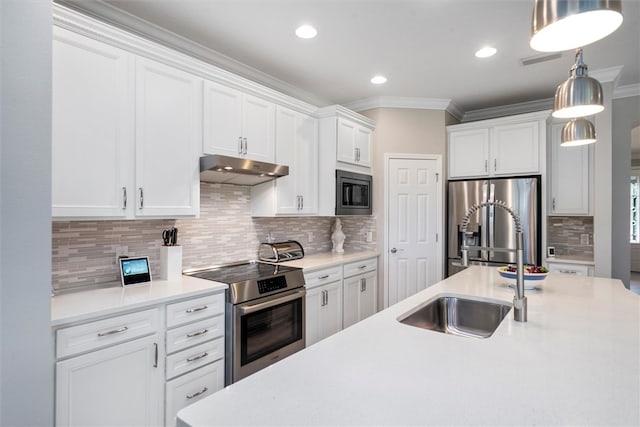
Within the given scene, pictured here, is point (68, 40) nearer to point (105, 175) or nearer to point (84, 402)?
point (105, 175)

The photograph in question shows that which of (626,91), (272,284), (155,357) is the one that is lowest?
(155,357)

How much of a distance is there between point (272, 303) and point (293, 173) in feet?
4.16

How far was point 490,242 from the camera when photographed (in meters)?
3.69

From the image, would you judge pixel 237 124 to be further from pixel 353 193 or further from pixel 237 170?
pixel 353 193

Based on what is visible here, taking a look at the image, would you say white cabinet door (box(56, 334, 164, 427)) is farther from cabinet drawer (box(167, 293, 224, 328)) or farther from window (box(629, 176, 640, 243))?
window (box(629, 176, 640, 243))

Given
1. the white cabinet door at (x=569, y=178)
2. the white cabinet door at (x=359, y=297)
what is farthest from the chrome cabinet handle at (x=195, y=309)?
the white cabinet door at (x=569, y=178)

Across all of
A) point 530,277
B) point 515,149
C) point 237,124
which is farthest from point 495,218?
point 237,124

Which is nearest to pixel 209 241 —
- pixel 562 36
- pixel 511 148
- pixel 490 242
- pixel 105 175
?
pixel 105 175

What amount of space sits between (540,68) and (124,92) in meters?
3.38

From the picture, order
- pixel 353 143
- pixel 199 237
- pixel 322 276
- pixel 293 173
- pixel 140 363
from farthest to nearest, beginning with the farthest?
pixel 353 143 → pixel 293 173 → pixel 322 276 → pixel 199 237 → pixel 140 363

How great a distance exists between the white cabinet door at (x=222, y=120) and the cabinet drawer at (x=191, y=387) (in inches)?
56.0

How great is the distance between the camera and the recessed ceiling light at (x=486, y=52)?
2.71 metres

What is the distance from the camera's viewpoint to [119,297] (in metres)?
1.84

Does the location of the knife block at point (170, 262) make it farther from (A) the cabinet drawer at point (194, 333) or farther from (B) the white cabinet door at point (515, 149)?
(B) the white cabinet door at point (515, 149)
